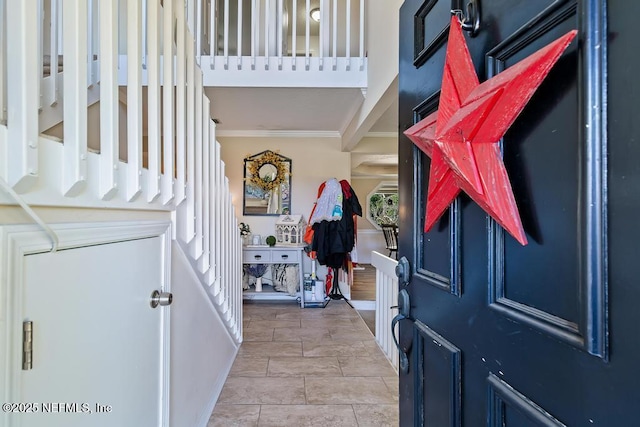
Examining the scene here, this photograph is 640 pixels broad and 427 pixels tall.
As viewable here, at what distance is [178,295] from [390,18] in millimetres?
2079

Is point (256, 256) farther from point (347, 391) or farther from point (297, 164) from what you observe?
point (347, 391)

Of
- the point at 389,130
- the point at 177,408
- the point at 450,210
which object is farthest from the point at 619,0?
the point at 389,130

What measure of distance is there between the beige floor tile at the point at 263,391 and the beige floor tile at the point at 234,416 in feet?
0.16

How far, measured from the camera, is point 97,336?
0.88 m

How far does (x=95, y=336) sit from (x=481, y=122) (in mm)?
1032

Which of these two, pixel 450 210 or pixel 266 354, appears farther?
pixel 266 354

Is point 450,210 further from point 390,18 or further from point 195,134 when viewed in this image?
point 390,18

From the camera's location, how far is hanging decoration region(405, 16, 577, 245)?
0.53 m

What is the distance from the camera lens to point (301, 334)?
3113mm

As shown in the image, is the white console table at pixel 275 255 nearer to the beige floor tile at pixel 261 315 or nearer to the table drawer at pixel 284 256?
the table drawer at pixel 284 256

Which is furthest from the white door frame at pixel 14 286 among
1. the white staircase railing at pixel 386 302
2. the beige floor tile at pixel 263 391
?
the white staircase railing at pixel 386 302

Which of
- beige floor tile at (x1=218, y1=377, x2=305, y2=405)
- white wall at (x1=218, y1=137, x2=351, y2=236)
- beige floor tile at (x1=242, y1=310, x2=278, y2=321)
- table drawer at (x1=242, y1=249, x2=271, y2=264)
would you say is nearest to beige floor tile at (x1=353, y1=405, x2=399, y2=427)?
beige floor tile at (x1=218, y1=377, x2=305, y2=405)

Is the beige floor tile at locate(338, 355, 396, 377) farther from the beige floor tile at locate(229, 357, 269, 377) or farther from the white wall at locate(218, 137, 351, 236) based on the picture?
the white wall at locate(218, 137, 351, 236)

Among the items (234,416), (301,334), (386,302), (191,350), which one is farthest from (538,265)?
(301,334)
